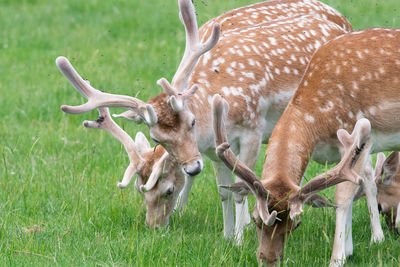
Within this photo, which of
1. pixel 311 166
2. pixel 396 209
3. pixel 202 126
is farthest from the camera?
pixel 311 166

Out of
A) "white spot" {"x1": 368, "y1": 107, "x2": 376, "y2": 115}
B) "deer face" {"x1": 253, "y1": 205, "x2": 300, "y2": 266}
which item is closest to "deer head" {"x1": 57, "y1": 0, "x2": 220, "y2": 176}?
"deer face" {"x1": 253, "y1": 205, "x2": 300, "y2": 266}

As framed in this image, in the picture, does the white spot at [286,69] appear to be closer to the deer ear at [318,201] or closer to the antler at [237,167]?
the antler at [237,167]

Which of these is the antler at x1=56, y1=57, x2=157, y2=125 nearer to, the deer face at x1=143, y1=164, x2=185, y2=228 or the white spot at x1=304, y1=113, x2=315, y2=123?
the deer face at x1=143, y1=164, x2=185, y2=228

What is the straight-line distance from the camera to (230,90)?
18.6 ft

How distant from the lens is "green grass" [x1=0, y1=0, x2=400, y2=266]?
4.91 meters

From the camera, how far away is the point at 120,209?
582 centimetres

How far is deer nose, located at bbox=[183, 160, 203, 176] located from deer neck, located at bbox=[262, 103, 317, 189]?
0.49 metres

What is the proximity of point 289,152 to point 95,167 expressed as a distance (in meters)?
2.55

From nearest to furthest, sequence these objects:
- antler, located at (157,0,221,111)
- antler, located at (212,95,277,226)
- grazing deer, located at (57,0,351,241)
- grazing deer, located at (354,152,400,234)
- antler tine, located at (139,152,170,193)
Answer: antler, located at (212,95,277,226)
grazing deer, located at (57,0,351,241)
antler, located at (157,0,221,111)
antler tine, located at (139,152,170,193)
grazing deer, located at (354,152,400,234)

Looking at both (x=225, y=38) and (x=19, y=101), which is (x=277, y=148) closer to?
(x=225, y=38)

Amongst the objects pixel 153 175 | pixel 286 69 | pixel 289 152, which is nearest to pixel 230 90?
pixel 286 69

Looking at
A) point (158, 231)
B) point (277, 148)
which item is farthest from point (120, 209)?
point (277, 148)

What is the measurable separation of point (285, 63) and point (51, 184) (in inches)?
85.9

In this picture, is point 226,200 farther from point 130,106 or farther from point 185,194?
point 130,106
